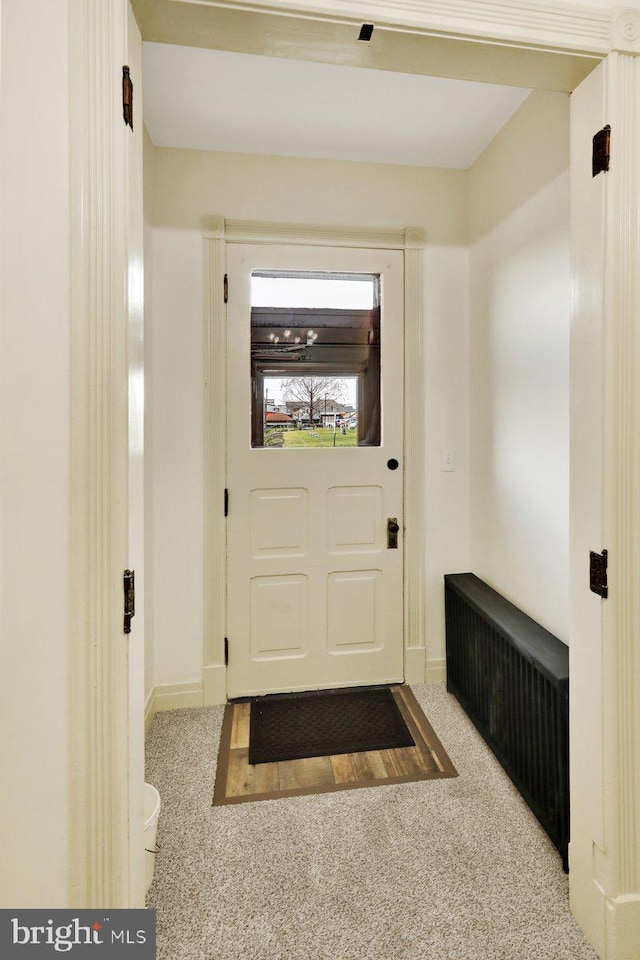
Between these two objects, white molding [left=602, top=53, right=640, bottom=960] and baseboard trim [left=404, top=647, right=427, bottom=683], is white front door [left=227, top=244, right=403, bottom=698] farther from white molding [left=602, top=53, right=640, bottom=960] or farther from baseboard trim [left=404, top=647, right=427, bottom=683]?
white molding [left=602, top=53, right=640, bottom=960]

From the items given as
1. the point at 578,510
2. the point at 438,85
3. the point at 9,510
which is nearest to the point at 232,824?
the point at 9,510

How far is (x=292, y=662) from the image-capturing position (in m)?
2.52

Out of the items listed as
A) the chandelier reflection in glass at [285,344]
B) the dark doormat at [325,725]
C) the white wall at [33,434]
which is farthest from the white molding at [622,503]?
the chandelier reflection in glass at [285,344]

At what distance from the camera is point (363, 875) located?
4.85ft

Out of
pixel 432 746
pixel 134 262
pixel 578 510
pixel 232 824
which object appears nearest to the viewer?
pixel 134 262

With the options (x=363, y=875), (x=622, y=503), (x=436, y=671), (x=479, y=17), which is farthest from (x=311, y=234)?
(x=363, y=875)

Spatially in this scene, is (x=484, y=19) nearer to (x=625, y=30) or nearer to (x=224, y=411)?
(x=625, y=30)

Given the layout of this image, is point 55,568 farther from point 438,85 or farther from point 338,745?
point 438,85

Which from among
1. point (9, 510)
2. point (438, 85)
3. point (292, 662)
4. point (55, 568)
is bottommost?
point (292, 662)

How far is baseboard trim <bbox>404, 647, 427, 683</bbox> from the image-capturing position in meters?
2.58

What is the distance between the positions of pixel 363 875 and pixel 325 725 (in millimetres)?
778

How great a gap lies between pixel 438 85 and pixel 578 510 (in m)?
1.73

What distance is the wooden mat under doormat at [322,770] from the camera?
1852 millimetres

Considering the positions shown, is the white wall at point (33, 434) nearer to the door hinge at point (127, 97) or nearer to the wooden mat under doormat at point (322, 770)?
the door hinge at point (127, 97)
